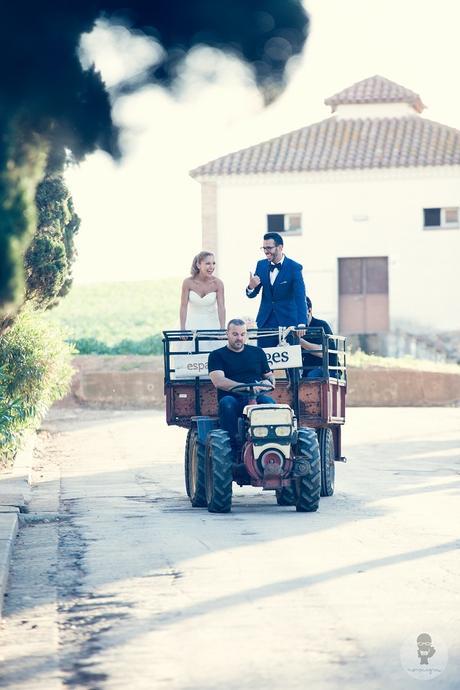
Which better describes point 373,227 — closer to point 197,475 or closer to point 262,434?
point 197,475

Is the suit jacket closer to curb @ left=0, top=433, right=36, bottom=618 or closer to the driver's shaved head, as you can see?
the driver's shaved head

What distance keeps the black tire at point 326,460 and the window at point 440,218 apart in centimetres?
3815

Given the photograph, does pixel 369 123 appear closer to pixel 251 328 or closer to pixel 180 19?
pixel 251 328

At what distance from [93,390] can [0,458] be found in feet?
60.3

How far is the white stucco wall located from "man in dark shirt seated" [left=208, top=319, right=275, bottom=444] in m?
38.3

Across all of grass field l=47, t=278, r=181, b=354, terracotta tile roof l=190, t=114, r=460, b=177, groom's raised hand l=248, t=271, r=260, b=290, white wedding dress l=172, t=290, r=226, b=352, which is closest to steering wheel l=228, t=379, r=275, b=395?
groom's raised hand l=248, t=271, r=260, b=290

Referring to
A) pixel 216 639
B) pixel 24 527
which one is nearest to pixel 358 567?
pixel 216 639

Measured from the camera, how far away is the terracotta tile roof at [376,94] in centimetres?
5653

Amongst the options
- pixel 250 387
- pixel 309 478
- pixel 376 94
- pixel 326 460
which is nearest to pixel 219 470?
pixel 309 478

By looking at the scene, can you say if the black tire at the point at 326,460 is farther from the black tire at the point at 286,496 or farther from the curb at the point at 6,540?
the curb at the point at 6,540

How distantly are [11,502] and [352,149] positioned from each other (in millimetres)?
40657

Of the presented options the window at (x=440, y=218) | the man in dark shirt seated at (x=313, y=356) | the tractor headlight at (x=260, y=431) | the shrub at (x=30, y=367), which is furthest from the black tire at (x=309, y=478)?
the window at (x=440, y=218)

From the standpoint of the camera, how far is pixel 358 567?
10.5 metres

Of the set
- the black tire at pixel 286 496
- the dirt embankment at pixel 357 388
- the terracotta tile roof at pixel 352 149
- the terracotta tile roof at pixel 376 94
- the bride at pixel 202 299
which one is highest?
the terracotta tile roof at pixel 376 94
